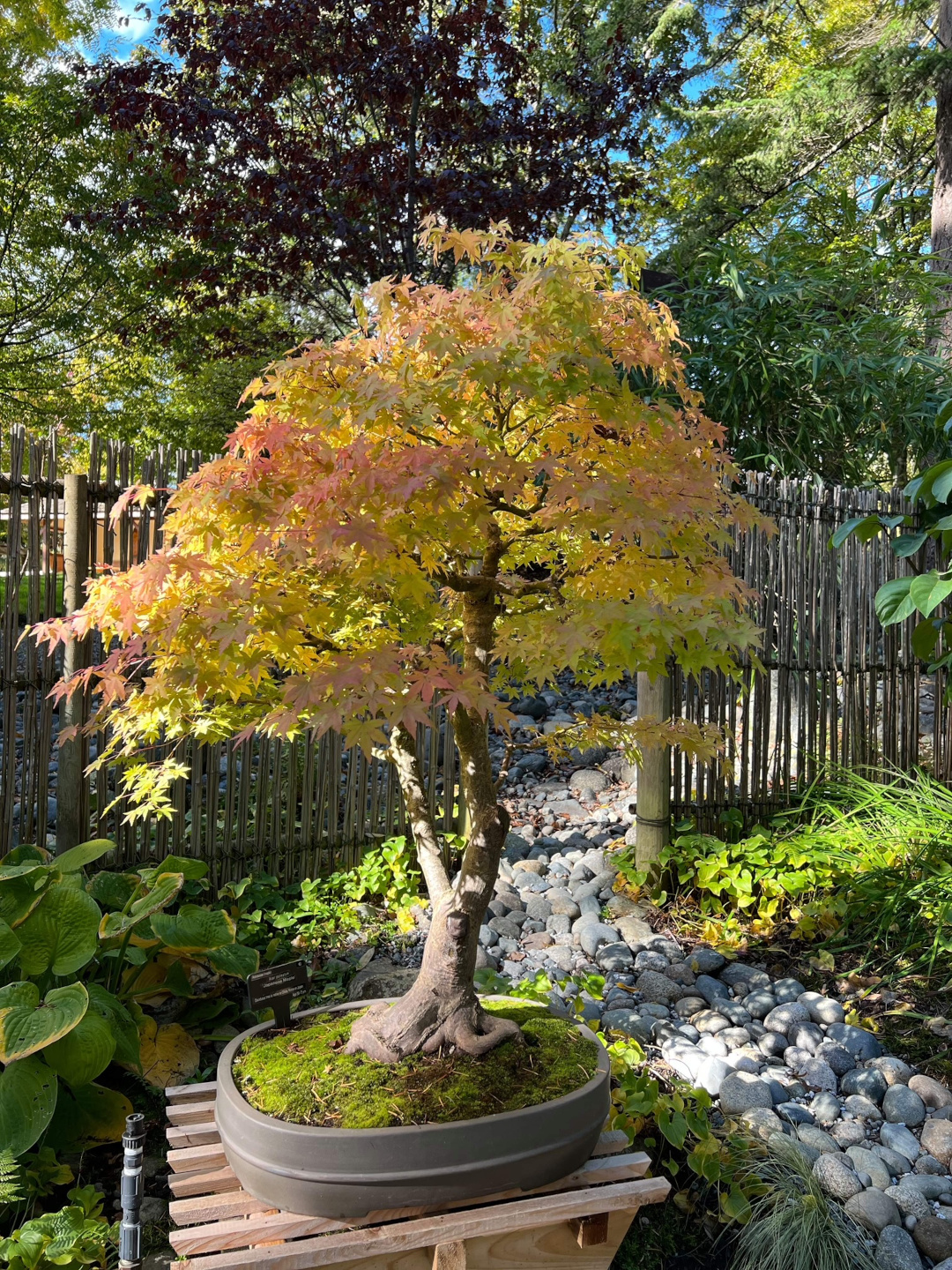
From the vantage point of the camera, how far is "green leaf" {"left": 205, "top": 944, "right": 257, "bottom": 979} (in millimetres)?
2441

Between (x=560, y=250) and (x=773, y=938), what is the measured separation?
8.59 ft

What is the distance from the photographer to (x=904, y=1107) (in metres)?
2.33

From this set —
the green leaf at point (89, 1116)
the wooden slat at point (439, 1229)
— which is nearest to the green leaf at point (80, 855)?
the green leaf at point (89, 1116)

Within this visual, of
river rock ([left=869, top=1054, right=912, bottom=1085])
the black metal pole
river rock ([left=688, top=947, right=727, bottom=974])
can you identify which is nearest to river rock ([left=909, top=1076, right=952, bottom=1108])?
river rock ([left=869, top=1054, right=912, bottom=1085])

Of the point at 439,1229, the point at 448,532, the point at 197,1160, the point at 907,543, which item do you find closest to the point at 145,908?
the point at 197,1160

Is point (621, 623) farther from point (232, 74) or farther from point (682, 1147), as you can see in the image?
point (232, 74)

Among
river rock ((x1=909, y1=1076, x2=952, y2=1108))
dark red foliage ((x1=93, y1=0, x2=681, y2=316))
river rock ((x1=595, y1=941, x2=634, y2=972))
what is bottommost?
river rock ((x1=909, y1=1076, x2=952, y2=1108))

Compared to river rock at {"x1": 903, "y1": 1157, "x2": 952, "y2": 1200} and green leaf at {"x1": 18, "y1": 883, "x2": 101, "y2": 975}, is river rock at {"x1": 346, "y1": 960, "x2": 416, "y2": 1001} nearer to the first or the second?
green leaf at {"x1": 18, "y1": 883, "x2": 101, "y2": 975}

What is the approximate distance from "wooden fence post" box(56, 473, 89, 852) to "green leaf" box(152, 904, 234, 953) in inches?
25.3

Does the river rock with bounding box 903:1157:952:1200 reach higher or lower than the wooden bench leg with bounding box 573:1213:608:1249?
lower

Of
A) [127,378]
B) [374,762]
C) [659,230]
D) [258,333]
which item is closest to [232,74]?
[258,333]

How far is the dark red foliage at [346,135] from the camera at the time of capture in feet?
16.7

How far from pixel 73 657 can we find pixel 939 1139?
277cm

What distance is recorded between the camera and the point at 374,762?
355 centimetres
